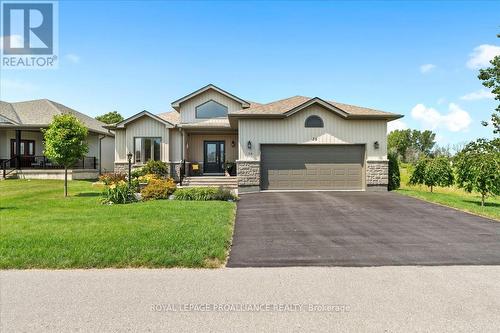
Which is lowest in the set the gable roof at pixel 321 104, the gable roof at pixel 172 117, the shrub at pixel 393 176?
the shrub at pixel 393 176

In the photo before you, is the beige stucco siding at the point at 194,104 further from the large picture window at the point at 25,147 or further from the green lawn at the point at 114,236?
the large picture window at the point at 25,147

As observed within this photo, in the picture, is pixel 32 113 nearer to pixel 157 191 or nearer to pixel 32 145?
pixel 32 145

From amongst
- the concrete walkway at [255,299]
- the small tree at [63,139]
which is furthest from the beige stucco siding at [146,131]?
the concrete walkway at [255,299]

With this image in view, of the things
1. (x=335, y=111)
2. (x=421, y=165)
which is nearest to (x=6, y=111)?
(x=335, y=111)

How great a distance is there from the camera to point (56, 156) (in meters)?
13.0

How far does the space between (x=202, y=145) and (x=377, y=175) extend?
11.7 m

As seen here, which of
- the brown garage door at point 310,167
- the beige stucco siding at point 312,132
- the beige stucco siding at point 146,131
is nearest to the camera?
the beige stucco siding at point 312,132

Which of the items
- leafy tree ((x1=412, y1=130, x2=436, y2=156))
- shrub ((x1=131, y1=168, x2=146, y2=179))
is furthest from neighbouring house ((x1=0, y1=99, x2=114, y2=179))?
leafy tree ((x1=412, y1=130, x2=436, y2=156))

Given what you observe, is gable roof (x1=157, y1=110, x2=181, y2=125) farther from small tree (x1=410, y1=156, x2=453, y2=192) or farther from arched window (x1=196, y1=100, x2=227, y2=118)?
small tree (x1=410, y1=156, x2=453, y2=192)

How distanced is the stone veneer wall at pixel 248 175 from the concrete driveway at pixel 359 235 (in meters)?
3.74

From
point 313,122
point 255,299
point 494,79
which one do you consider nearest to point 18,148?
point 313,122

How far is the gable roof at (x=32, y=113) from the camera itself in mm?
21609

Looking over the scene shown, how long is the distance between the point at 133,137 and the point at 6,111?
1287 centimetres

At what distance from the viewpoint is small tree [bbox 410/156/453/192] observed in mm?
15002
